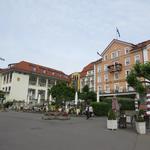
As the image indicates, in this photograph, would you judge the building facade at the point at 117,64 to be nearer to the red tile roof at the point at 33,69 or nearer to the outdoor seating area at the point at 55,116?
the red tile roof at the point at 33,69

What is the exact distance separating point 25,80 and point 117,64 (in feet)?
101

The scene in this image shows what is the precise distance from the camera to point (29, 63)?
7444cm

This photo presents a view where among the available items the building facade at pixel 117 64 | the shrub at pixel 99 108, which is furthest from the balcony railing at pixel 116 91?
the shrub at pixel 99 108

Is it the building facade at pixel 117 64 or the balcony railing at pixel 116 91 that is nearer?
the balcony railing at pixel 116 91

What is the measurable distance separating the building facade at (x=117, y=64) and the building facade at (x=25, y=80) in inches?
749

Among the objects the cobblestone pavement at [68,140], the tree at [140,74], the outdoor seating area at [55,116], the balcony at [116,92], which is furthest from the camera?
the balcony at [116,92]

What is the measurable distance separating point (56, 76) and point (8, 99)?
1976 cm

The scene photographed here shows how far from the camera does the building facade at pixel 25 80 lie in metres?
67.6

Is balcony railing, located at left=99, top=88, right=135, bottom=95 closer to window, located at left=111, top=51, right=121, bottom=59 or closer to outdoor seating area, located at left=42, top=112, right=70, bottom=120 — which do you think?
window, located at left=111, top=51, right=121, bottom=59

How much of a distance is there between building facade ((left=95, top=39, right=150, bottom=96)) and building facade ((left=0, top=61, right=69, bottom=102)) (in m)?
19.0

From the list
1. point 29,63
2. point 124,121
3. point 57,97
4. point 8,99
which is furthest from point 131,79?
point 29,63

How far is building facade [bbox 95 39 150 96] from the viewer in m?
49.6

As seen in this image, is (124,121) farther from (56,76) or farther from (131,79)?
(56,76)

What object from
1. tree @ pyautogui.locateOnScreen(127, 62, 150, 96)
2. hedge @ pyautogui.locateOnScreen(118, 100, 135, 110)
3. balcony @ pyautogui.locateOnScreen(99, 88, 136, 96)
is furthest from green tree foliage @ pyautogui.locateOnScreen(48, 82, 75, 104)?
tree @ pyautogui.locateOnScreen(127, 62, 150, 96)
